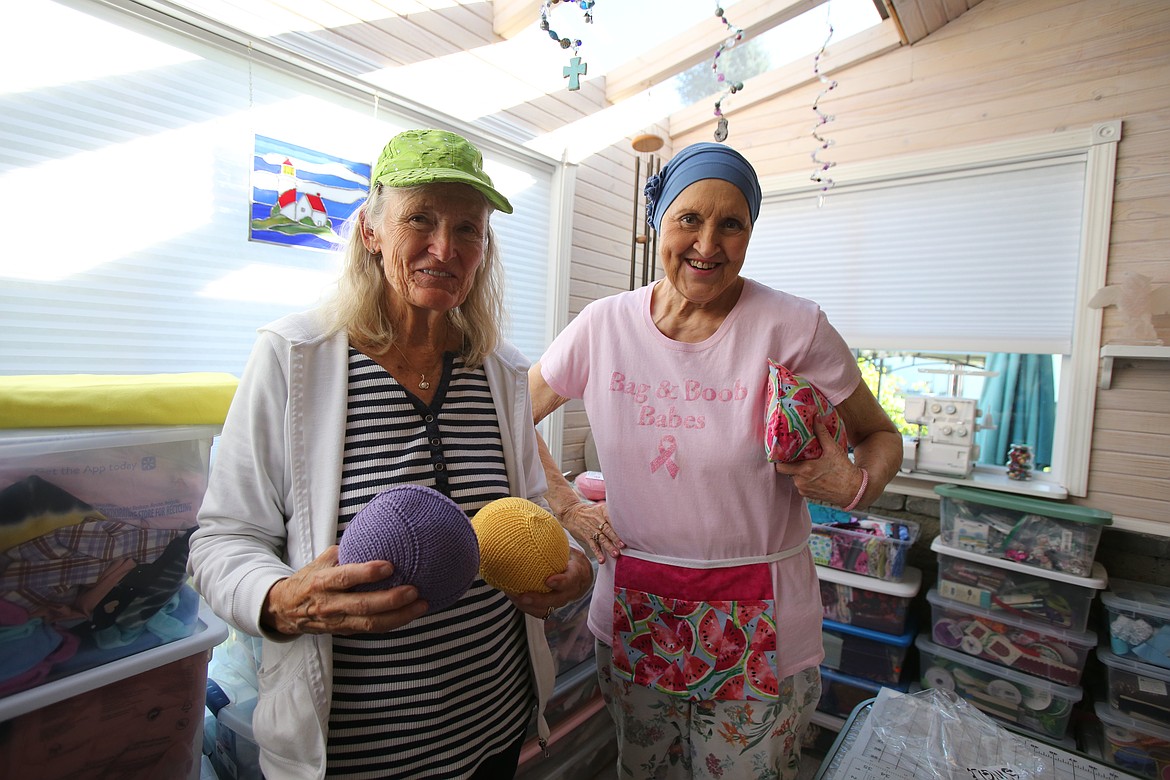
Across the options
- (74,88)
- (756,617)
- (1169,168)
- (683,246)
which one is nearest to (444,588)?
(756,617)

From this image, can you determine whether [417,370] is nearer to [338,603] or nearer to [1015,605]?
[338,603]

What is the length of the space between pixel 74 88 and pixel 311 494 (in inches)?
53.0

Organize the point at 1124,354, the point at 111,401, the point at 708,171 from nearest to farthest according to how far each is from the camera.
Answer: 1. the point at 111,401
2. the point at 708,171
3. the point at 1124,354

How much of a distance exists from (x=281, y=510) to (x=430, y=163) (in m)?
0.55

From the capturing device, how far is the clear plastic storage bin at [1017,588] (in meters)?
1.94

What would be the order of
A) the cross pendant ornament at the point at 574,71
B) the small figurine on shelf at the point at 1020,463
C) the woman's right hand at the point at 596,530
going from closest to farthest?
the woman's right hand at the point at 596,530 < the cross pendant ornament at the point at 574,71 < the small figurine on shelf at the point at 1020,463

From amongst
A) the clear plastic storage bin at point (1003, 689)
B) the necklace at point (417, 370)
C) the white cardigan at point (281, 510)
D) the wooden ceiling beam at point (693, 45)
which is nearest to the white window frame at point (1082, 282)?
the clear plastic storage bin at point (1003, 689)

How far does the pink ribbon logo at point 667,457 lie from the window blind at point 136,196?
2.25ft

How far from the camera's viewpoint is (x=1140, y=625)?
6.08 ft

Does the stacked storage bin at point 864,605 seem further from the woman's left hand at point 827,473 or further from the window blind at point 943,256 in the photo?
the woman's left hand at point 827,473

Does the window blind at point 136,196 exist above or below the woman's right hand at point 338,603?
above

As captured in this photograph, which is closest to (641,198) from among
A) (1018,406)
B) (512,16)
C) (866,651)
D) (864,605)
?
(512,16)

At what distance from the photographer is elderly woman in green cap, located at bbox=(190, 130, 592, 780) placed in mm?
735

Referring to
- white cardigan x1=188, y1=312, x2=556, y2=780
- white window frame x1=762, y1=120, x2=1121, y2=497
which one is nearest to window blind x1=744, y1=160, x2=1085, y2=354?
white window frame x1=762, y1=120, x2=1121, y2=497
